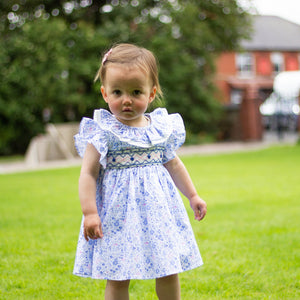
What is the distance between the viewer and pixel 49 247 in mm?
3859

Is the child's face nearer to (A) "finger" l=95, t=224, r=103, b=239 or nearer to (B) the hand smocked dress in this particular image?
(B) the hand smocked dress

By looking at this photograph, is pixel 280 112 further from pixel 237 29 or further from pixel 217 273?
pixel 217 273

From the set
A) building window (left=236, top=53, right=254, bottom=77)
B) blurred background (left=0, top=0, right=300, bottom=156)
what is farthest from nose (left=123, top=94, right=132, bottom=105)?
building window (left=236, top=53, right=254, bottom=77)

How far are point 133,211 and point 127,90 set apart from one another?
570mm

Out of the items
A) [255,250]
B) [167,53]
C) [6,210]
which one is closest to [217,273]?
[255,250]

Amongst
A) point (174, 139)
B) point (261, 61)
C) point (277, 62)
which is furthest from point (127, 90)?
point (277, 62)

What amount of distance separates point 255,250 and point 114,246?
6.13 ft

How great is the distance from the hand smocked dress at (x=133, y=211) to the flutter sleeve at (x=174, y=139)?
64mm

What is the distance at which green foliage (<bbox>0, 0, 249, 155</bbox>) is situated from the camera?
49.9 feet

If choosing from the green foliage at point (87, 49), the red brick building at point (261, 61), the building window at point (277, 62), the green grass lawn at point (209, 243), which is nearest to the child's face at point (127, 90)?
the green grass lawn at point (209, 243)

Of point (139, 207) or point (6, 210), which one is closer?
point (139, 207)

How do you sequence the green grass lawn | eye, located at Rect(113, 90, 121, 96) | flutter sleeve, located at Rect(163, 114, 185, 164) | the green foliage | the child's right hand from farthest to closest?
1. the green foliage
2. the green grass lawn
3. flutter sleeve, located at Rect(163, 114, 185, 164)
4. eye, located at Rect(113, 90, 121, 96)
5. the child's right hand

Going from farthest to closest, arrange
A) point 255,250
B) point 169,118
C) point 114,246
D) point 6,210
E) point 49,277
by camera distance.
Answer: point 6,210 < point 255,250 < point 49,277 < point 169,118 < point 114,246

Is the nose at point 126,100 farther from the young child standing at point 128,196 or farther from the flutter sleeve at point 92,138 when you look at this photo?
the flutter sleeve at point 92,138
